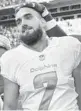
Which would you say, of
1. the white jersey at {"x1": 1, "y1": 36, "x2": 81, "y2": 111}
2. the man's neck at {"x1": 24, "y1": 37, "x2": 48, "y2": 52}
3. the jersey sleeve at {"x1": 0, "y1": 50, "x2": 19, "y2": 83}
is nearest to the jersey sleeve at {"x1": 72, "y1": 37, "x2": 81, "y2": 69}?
the white jersey at {"x1": 1, "y1": 36, "x2": 81, "y2": 111}

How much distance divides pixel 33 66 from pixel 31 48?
8 cm

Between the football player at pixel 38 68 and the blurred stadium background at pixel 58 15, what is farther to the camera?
the blurred stadium background at pixel 58 15

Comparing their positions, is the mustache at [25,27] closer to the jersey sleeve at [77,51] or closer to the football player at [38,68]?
the football player at [38,68]

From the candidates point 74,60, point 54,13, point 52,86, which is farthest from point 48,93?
point 54,13

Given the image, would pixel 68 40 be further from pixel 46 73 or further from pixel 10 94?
pixel 10 94

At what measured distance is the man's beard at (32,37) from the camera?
44.2 inches

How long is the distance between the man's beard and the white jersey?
3 cm

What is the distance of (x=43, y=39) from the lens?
1166mm

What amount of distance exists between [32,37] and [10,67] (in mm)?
146

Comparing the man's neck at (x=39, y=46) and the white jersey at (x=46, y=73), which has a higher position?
the man's neck at (x=39, y=46)

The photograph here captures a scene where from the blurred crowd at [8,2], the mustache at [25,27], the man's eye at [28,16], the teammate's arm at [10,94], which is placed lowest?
the teammate's arm at [10,94]

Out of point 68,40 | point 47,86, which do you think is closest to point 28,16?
point 68,40

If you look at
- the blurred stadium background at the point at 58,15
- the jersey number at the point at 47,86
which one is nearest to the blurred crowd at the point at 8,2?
the blurred stadium background at the point at 58,15

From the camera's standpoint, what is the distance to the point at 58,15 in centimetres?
154
